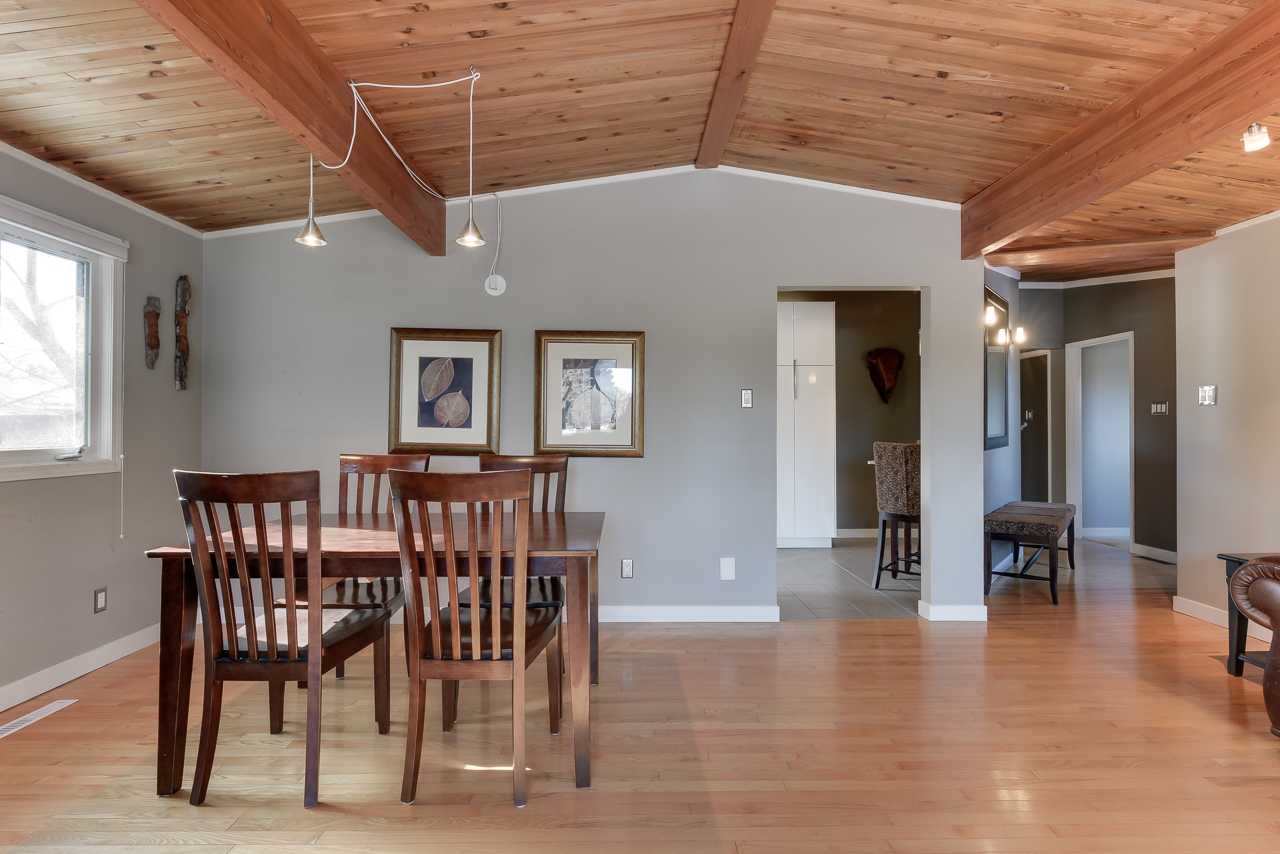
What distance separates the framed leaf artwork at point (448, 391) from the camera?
405 cm

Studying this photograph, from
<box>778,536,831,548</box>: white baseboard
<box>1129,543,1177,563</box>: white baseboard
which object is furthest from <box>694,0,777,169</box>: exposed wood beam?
<box>1129,543,1177,563</box>: white baseboard

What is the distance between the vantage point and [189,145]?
2.94 metres

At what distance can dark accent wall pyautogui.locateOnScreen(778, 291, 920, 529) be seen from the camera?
22.8 ft

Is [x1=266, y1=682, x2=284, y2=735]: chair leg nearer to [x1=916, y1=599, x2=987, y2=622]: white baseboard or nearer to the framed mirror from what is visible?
[x1=916, y1=599, x2=987, y2=622]: white baseboard

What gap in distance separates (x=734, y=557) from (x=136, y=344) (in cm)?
335

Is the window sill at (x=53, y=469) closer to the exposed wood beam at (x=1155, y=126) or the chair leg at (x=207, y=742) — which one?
the chair leg at (x=207, y=742)

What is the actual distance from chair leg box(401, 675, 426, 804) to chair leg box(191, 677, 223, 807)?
560 millimetres

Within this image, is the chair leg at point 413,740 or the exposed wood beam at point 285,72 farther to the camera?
the chair leg at point 413,740

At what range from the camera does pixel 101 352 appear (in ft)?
11.0

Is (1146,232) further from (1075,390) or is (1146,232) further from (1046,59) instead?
(1075,390)

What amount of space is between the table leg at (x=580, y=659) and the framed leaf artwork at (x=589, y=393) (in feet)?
6.16

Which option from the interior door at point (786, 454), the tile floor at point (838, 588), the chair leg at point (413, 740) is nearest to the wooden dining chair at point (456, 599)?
the chair leg at point (413, 740)

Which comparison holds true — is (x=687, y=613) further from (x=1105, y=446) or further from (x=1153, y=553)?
(x=1105, y=446)

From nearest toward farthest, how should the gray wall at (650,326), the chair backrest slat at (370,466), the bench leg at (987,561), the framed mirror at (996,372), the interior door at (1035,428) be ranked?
the chair backrest slat at (370,466)
the gray wall at (650,326)
the bench leg at (987,561)
the framed mirror at (996,372)
the interior door at (1035,428)
